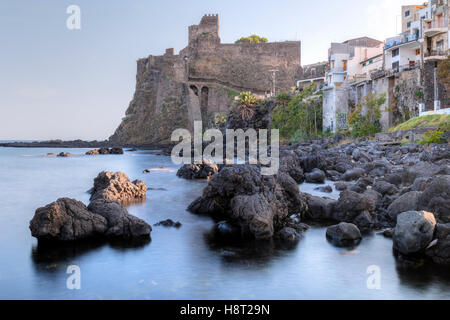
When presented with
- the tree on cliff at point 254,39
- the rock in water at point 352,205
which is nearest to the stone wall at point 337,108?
the rock in water at point 352,205

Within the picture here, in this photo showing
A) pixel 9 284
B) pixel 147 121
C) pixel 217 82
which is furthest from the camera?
pixel 147 121

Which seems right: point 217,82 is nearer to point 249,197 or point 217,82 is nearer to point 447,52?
point 447,52

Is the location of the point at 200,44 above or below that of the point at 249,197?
above

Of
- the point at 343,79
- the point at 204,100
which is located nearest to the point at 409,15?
the point at 343,79

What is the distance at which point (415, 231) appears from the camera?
380 inches

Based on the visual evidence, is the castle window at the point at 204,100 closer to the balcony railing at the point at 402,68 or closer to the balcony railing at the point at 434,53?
the balcony railing at the point at 402,68

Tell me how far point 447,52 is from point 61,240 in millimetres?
34339

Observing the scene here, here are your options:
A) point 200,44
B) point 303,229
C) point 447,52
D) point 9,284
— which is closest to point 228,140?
point 447,52

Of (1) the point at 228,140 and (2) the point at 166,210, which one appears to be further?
(1) the point at 228,140

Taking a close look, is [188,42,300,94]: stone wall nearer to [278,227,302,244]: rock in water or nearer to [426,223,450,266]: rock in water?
[278,227,302,244]: rock in water

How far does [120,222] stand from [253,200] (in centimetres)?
351

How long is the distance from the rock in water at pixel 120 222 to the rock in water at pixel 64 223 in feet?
1.30

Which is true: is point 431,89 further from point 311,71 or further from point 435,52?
point 311,71

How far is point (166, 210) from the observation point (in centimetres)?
1656
